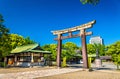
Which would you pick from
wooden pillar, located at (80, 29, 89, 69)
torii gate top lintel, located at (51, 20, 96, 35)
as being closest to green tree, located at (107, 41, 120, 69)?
wooden pillar, located at (80, 29, 89, 69)

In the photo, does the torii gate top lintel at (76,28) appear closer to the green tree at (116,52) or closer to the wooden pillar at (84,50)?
the wooden pillar at (84,50)

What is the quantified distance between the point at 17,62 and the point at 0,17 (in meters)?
12.2

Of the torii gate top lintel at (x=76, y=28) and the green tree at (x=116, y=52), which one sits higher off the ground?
the torii gate top lintel at (x=76, y=28)

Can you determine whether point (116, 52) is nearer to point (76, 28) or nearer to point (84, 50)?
point (84, 50)

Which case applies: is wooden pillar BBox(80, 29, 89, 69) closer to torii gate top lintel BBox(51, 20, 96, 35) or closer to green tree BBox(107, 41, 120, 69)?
torii gate top lintel BBox(51, 20, 96, 35)

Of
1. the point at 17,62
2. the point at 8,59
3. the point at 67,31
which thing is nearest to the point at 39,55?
the point at 17,62

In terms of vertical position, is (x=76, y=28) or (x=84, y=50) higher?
(x=76, y=28)

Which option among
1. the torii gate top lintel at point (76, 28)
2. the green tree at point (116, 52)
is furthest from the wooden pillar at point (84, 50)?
the green tree at point (116, 52)

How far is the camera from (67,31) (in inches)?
850

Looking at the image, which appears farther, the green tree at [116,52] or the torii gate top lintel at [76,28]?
the green tree at [116,52]

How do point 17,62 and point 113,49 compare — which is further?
point 17,62

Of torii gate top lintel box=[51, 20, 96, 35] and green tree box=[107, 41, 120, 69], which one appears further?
green tree box=[107, 41, 120, 69]

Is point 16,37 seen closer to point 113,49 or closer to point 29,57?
point 29,57

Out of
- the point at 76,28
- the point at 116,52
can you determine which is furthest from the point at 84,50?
the point at 116,52
